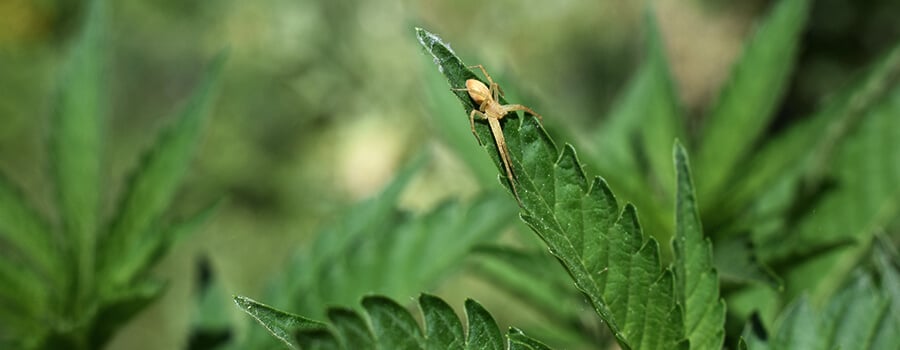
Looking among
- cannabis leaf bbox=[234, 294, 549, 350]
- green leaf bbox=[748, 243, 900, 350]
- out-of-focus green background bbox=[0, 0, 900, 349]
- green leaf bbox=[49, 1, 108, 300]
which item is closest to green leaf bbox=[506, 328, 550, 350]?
cannabis leaf bbox=[234, 294, 549, 350]

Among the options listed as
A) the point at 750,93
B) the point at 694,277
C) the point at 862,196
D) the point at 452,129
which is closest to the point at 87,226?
the point at 452,129

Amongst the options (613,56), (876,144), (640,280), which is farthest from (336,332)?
(613,56)

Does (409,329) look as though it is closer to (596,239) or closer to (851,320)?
(596,239)

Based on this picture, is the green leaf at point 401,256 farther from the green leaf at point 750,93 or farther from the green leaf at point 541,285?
the green leaf at point 750,93

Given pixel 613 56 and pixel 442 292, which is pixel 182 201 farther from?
pixel 613 56

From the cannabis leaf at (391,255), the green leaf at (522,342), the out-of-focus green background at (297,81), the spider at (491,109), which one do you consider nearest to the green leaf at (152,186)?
the cannabis leaf at (391,255)
